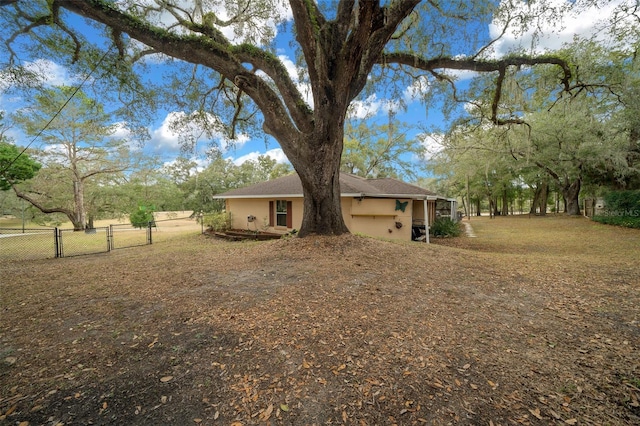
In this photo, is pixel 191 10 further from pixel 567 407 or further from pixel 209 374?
pixel 567 407

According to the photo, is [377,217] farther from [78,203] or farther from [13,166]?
[78,203]

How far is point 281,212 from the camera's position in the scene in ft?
42.5

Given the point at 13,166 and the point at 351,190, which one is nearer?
the point at 351,190

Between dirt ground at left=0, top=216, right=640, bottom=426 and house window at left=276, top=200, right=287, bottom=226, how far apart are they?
8100 millimetres

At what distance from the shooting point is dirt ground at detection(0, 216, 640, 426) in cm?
188

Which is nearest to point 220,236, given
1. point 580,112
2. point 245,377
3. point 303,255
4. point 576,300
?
point 303,255

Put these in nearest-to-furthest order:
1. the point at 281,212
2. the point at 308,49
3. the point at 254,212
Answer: the point at 308,49
the point at 281,212
the point at 254,212

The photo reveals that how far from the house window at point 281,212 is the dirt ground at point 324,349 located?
8.10m

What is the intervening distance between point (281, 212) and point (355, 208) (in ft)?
12.4

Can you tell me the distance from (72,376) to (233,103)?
8718 millimetres

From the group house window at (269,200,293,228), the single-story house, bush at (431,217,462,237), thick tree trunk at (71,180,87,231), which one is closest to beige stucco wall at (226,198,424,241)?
the single-story house

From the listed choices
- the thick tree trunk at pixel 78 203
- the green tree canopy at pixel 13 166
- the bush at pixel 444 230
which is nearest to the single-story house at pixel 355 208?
the bush at pixel 444 230

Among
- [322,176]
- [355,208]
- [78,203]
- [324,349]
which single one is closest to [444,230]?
[355,208]

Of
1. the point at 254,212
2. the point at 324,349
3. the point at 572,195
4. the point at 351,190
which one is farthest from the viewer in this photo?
the point at 572,195
